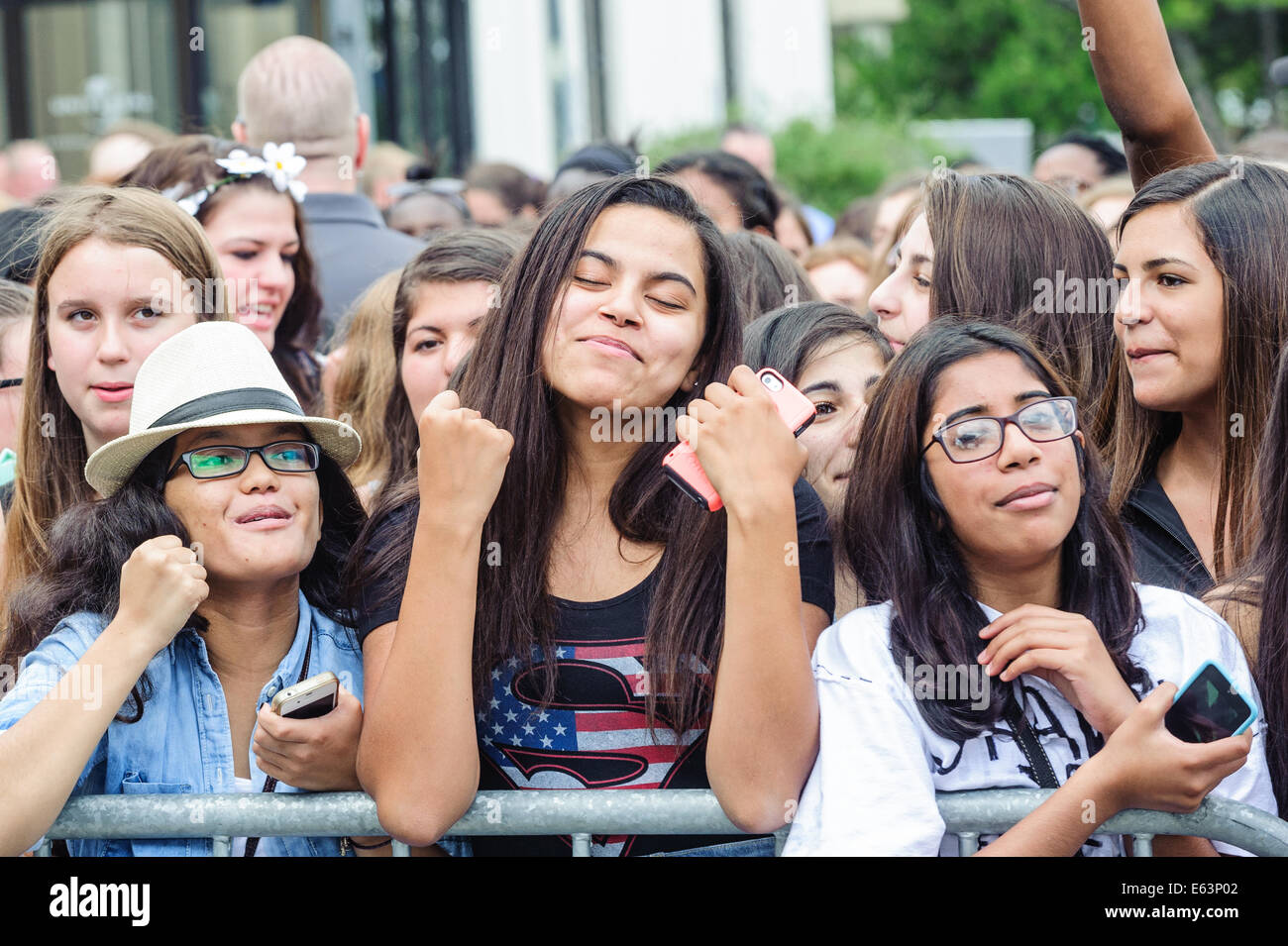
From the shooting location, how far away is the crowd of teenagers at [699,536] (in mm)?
2492

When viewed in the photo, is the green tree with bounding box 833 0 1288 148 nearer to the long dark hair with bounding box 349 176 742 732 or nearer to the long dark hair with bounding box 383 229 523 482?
the long dark hair with bounding box 383 229 523 482

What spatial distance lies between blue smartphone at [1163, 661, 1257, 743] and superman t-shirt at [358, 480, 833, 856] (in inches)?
26.7

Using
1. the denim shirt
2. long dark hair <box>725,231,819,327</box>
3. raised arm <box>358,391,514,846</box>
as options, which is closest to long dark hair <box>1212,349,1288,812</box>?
raised arm <box>358,391,514,846</box>

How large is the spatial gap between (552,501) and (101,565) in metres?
0.90

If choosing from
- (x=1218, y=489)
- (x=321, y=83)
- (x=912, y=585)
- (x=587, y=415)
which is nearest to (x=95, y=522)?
(x=587, y=415)

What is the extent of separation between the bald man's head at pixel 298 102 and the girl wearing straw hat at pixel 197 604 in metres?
2.79

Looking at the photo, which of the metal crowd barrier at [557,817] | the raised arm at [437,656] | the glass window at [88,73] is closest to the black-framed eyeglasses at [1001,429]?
the metal crowd barrier at [557,817]

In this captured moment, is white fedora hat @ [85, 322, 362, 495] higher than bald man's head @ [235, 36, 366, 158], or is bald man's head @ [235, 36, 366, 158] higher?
bald man's head @ [235, 36, 366, 158]

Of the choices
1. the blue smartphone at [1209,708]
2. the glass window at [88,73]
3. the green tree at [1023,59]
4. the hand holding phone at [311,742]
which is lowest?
the hand holding phone at [311,742]

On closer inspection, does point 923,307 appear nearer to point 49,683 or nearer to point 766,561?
point 766,561

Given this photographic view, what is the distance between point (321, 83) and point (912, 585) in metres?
3.87

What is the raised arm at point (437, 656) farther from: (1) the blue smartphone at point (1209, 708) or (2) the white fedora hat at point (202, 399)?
(1) the blue smartphone at point (1209, 708)

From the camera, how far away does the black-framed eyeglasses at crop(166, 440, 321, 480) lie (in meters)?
2.88
